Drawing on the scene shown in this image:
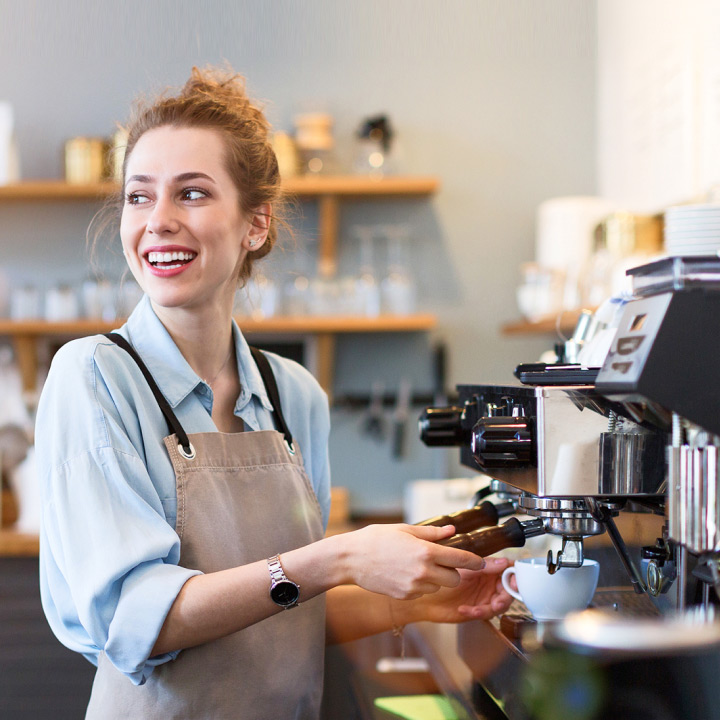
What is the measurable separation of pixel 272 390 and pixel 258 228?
238 millimetres

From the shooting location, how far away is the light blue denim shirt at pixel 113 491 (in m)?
0.89

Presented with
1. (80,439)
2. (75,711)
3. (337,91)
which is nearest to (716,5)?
(337,91)

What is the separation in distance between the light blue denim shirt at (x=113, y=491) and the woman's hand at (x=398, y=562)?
174 mm

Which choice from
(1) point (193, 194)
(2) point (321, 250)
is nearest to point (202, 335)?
(1) point (193, 194)

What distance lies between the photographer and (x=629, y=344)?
0.70 m

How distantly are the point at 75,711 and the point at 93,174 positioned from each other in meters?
1.71

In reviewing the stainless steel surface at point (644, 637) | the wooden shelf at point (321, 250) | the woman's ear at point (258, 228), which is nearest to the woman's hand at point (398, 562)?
the stainless steel surface at point (644, 637)

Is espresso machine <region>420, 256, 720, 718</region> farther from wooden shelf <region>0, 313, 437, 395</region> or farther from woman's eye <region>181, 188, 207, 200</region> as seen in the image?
wooden shelf <region>0, 313, 437, 395</region>

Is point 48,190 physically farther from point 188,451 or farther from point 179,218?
point 188,451

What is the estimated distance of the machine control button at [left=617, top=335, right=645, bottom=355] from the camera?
0.69 meters

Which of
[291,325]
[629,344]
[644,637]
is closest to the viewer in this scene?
[644,637]

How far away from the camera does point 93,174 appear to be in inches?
119

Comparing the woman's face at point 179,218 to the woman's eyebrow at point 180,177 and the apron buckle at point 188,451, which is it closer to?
the woman's eyebrow at point 180,177

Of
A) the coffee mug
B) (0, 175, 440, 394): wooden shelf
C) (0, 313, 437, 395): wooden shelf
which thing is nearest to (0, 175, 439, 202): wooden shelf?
(0, 175, 440, 394): wooden shelf
